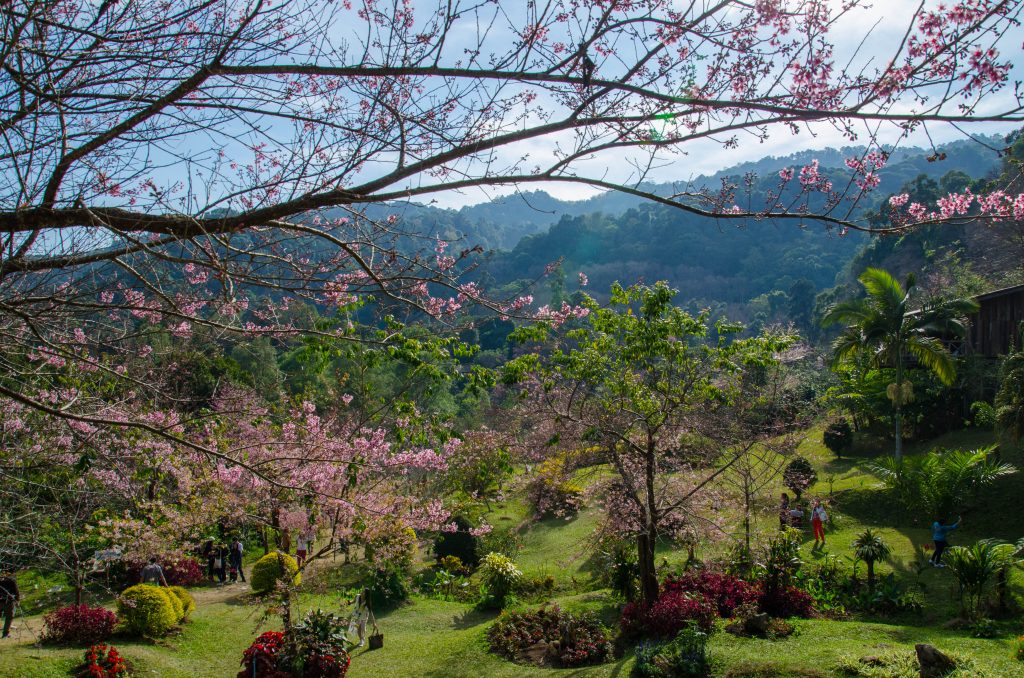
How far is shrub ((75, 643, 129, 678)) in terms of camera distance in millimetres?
9242

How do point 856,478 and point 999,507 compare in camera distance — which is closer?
point 999,507

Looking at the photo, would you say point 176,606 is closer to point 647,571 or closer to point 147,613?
point 147,613

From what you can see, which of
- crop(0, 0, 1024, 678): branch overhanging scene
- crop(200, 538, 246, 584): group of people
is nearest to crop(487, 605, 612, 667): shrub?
crop(0, 0, 1024, 678): branch overhanging scene

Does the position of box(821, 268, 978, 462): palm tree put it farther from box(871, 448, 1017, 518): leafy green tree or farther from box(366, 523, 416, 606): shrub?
box(366, 523, 416, 606): shrub

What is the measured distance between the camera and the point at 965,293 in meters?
25.1

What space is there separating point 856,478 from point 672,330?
41.2 ft

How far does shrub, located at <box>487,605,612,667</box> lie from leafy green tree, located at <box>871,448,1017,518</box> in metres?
7.35

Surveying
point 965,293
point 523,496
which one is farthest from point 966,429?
point 523,496

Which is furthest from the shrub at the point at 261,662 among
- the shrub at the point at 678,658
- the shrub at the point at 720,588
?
the shrub at the point at 720,588

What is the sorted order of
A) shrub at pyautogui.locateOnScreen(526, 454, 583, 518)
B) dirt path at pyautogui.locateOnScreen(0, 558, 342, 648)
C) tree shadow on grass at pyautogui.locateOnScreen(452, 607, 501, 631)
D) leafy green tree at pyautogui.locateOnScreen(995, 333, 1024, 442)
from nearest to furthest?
dirt path at pyautogui.locateOnScreen(0, 558, 342, 648), tree shadow on grass at pyautogui.locateOnScreen(452, 607, 501, 631), leafy green tree at pyautogui.locateOnScreen(995, 333, 1024, 442), shrub at pyautogui.locateOnScreen(526, 454, 583, 518)

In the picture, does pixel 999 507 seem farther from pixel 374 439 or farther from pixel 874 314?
pixel 374 439

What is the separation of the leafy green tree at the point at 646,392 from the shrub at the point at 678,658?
1.36 meters

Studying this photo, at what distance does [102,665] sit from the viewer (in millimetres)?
9430

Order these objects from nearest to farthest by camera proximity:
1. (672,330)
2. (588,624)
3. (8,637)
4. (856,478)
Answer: (672,330)
(588,624)
(8,637)
(856,478)
